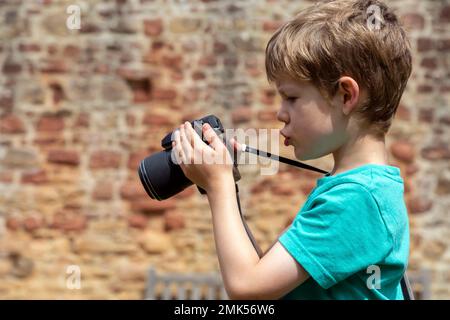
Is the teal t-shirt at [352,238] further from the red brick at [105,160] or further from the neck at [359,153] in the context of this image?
the red brick at [105,160]

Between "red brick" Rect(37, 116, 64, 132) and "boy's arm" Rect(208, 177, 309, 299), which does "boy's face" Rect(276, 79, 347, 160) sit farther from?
"red brick" Rect(37, 116, 64, 132)

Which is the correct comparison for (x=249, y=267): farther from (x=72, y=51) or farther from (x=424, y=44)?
(x=424, y=44)

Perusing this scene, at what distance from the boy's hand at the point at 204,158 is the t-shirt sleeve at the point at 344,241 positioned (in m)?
0.20

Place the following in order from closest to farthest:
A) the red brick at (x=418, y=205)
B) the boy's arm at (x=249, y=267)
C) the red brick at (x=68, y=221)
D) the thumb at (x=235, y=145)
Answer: the boy's arm at (x=249, y=267)
the thumb at (x=235, y=145)
the red brick at (x=68, y=221)
the red brick at (x=418, y=205)

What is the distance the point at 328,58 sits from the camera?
158cm

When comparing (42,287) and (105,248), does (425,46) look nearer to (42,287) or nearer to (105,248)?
(105,248)

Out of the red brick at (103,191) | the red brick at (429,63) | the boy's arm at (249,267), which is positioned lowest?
the red brick at (103,191)

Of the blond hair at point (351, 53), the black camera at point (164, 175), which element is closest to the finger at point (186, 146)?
the black camera at point (164, 175)

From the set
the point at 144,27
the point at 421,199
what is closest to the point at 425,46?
the point at 421,199

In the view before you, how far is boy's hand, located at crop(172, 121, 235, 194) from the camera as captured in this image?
5.22 ft

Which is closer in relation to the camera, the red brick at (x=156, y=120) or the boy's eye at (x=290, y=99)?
the boy's eye at (x=290, y=99)

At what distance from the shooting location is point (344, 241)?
1.50 m

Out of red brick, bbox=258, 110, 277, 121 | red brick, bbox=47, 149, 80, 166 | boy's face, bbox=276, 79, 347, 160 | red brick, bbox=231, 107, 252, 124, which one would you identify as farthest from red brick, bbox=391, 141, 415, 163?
boy's face, bbox=276, 79, 347, 160

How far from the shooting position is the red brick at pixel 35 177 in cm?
515
